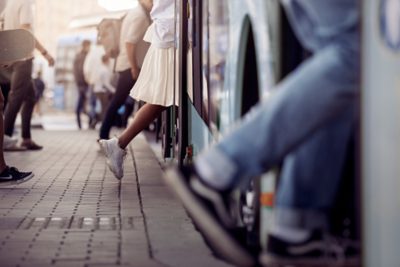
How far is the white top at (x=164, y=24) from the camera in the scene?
22.7 feet

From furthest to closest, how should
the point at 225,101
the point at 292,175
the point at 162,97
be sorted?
the point at 162,97, the point at 225,101, the point at 292,175

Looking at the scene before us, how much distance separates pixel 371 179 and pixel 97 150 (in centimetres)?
903

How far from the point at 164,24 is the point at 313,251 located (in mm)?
4166

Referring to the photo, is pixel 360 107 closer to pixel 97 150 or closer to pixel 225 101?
pixel 225 101

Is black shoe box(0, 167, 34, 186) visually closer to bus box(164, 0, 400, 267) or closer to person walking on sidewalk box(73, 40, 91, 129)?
bus box(164, 0, 400, 267)

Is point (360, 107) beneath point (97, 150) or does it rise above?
above

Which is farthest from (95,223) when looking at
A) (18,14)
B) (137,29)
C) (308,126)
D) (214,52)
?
(18,14)

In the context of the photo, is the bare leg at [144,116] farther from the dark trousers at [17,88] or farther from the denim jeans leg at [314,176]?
the denim jeans leg at [314,176]

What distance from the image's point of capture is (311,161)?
2.93 m

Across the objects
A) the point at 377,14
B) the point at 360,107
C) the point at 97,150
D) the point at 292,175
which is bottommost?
the point at 97,150

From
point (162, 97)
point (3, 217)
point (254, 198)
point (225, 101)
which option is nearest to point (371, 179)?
point (254, 198)

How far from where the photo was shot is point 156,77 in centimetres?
707

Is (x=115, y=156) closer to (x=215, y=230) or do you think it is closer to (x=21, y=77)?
(x=21, y=77)

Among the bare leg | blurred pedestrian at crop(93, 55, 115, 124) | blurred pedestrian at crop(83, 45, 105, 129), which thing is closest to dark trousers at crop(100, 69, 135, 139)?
the bare leg
